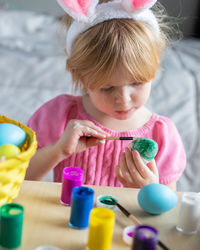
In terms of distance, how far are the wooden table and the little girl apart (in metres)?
0.17

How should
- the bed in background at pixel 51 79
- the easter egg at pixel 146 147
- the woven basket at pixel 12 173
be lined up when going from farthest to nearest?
the bed in background at pixel 51 79, the easter egg at pixel 146 147, the woven basket at pixel 12 173

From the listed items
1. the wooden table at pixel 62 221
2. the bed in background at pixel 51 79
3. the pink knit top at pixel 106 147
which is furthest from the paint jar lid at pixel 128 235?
the bed in background at pixel 51 79

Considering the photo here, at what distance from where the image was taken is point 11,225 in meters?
0.60

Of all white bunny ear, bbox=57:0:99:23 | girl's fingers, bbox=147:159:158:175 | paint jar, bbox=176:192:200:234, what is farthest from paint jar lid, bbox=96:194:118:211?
white bunny ear, bbox=57:0:99:23

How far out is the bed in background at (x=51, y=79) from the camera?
1808 mm

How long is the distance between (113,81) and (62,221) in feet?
1.43

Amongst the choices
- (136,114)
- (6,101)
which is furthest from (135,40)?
(6,101)

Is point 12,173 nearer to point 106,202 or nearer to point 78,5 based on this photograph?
point 106,202

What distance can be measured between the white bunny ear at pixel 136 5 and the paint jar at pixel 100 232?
0.57m

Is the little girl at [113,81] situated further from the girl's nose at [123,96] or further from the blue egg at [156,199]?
the blue egg at [156,199]

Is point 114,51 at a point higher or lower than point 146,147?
higher

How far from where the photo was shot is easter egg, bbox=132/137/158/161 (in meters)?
0.90

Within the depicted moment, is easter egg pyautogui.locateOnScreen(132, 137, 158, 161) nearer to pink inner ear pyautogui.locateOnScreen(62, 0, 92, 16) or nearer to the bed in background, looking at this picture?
pink inner ear pyautogui.locateOnScreen(62, 0, 92, 16)

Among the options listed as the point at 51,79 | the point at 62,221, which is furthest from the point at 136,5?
the point at 51,79
